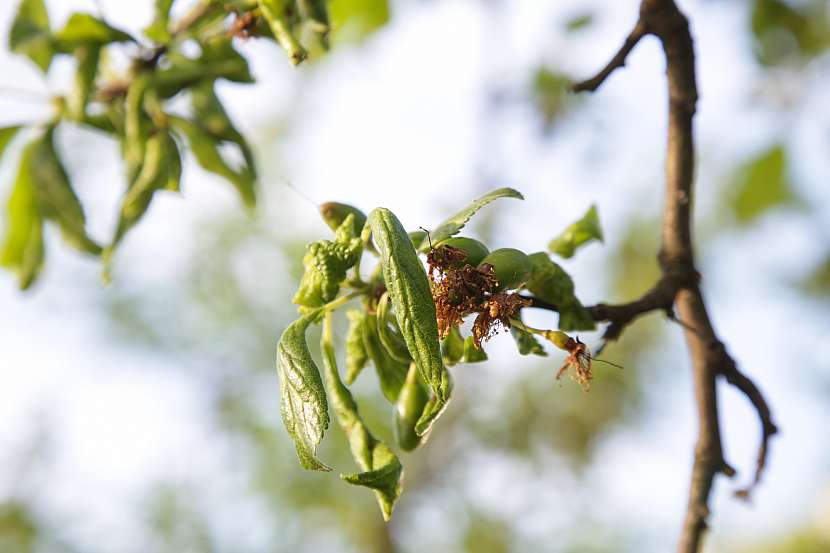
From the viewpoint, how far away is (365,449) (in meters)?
0.92

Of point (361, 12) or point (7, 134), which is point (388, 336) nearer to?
point (7, 134)

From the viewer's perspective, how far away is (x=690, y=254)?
109cm

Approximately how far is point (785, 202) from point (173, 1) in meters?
2.23

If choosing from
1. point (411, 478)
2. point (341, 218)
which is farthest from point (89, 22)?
point (411, 478)

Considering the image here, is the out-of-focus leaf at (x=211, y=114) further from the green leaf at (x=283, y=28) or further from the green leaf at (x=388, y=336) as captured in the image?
the green leaf at (x=388, y=336)

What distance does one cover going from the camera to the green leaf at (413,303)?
679 mm

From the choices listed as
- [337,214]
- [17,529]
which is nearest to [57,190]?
[337,214]

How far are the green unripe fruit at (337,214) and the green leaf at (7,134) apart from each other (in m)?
0.89

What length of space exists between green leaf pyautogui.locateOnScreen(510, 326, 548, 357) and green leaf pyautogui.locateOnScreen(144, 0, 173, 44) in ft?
2.39

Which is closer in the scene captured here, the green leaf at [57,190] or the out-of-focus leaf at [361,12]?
the green leaf at [57,190]

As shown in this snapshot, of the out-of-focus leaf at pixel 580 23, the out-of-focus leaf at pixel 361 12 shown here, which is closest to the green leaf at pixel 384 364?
the out-of-focus leaf at pixel 361 12

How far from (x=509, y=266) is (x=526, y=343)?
0.32ft

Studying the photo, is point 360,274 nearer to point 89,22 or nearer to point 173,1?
point 173,1

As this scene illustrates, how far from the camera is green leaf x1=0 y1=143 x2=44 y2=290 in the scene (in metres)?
1.55
